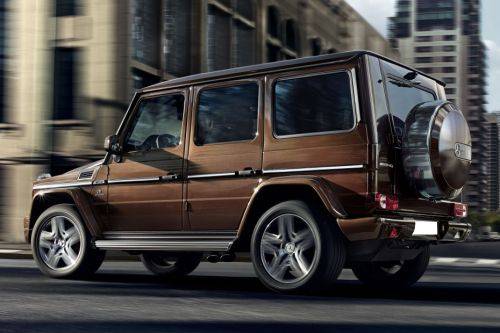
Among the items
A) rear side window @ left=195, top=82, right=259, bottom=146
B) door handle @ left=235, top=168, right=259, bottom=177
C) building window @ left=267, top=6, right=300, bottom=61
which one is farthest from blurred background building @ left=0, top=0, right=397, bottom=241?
door handle @ left=235, top=168, right=259, bottom=177

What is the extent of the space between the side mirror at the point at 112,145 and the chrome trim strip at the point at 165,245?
92cm

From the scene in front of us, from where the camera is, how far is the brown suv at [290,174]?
271 inches

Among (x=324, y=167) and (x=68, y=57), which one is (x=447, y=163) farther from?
(x=68, y=57)

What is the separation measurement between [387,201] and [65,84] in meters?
20.4

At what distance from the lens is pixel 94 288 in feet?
25.8

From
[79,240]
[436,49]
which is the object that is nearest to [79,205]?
[79,240]

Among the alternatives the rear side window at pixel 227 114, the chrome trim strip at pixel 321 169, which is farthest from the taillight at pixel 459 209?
the rear side window at pixel 227 114

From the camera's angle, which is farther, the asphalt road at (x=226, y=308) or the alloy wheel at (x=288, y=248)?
the alloy wheel at (x=288, y=248)

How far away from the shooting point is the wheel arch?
6841mm

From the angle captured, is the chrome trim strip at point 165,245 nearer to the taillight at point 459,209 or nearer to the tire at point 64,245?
the tire at point 64,245

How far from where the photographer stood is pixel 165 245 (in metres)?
7.93

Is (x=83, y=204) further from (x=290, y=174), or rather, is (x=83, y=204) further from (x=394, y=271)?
(x=394, y=271)

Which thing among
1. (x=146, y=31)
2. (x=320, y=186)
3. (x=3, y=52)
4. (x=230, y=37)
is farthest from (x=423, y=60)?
(x=320, y=186)

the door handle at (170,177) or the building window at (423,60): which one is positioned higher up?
the building window at (423,60)
